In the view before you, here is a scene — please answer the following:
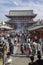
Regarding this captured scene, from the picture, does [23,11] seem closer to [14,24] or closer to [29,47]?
[14,24]

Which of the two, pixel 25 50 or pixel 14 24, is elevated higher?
pixel 25 50

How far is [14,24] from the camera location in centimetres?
9138

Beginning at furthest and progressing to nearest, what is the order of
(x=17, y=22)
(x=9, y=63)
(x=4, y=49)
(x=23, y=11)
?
(x=23, y=11) → (x=17, y=22) → (x=4, y=49) → (x=9, y=63)

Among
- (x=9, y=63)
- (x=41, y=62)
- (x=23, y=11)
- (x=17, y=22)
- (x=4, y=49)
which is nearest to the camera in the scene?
(x=41, y=62)

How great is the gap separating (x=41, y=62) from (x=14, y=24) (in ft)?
273

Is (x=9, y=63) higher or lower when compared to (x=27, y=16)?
higher

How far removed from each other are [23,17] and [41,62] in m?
85.0

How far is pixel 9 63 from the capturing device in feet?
33.3

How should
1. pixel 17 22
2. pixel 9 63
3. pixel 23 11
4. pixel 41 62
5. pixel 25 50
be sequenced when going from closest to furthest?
pixel 41 62
pixel 9 63
pixel 25 50
pixel 17 22
pixel 23 11

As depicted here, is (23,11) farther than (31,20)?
Yes

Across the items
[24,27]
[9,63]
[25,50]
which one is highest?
[9,63]

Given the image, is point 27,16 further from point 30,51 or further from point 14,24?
point 30,51

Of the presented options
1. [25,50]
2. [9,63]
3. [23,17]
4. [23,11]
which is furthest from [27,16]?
[9,63]

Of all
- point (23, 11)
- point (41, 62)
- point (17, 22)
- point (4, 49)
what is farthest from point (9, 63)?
point (23, 11)
